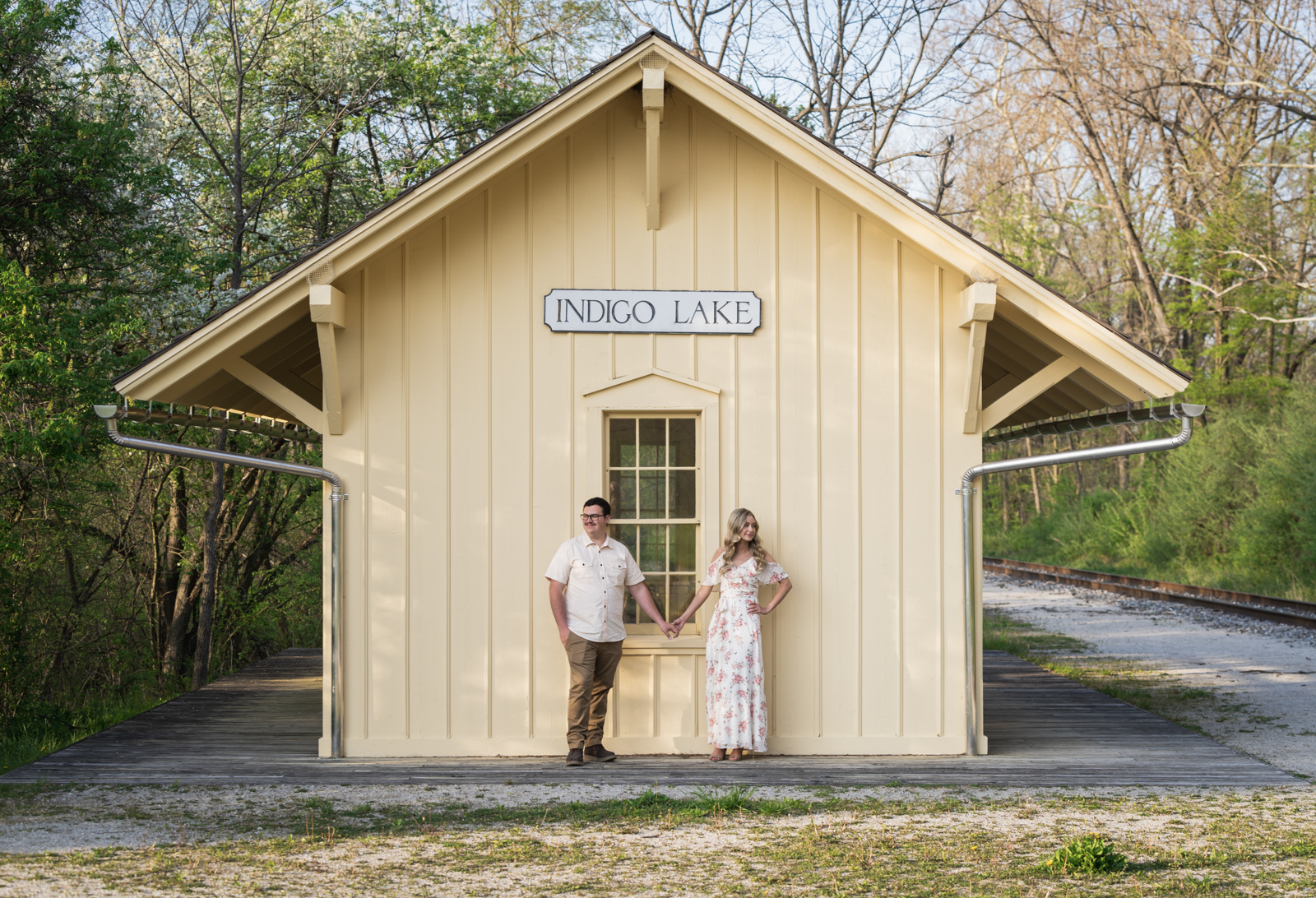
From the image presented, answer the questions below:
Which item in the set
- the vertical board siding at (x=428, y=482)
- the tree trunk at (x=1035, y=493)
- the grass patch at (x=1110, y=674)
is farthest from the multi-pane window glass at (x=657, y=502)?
the tree trunk at (x=1035, y=493)

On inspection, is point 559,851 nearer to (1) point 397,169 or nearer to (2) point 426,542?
(2) point 426,542

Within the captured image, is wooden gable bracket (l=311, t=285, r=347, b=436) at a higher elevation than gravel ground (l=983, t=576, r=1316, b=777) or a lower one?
higher

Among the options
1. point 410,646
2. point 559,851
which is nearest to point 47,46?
point 410,646

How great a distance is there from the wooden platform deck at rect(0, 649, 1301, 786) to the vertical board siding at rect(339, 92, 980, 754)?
0.39m

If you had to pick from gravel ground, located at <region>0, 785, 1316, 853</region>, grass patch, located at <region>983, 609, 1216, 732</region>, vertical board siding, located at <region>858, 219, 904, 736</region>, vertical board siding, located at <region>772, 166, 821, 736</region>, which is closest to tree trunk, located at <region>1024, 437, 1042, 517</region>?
grass patch, located at <region>983, 609, 1216, 732</region>

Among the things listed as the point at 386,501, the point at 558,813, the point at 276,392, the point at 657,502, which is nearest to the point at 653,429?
the point at 657,502

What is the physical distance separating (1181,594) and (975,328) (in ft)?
49.8

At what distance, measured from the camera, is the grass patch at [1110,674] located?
10.4 m

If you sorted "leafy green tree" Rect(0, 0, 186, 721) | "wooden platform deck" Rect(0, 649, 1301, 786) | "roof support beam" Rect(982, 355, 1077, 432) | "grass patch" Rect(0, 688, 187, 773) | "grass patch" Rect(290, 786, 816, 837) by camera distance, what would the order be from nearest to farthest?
"grass patch" Rect(290, 786, 816, 837)
"wooden platform deck" Rect(0, 649, 1301, 786)
"roof support beam" Rect(982, 355, 1077, 432)
"grass patch" Rect(0, 688, 187, 773)
"leafy green tree" Rect(0, 0, 186, 721)

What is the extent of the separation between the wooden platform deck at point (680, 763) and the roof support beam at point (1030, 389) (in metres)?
2.39

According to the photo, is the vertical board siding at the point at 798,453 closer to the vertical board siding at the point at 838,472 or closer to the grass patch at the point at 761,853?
the vertical board siding at the point at 838,472

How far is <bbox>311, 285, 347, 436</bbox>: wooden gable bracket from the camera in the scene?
740cm

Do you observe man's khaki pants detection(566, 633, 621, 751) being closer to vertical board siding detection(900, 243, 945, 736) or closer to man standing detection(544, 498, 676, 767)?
man standing detection(544, 498, 676, 767)

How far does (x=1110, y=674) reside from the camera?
40.8ft
